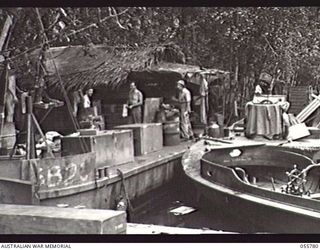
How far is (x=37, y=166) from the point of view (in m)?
1.97

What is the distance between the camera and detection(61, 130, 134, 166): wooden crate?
244cm

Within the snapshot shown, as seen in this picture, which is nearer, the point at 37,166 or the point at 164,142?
the point at 37,166

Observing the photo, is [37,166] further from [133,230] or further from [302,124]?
[302,124]

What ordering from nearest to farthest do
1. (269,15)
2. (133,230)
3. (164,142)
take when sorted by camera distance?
(133,230)
(269,15)
(164,142)

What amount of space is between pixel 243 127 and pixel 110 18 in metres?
1.49

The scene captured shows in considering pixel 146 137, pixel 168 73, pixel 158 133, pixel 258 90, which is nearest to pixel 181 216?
pixel 258 90

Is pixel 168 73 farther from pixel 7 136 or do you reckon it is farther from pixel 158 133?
pixel 7 136

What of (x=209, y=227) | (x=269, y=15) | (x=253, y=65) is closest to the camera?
(x=269, y=15)

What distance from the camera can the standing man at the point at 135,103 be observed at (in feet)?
11.9

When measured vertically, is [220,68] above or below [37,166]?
above

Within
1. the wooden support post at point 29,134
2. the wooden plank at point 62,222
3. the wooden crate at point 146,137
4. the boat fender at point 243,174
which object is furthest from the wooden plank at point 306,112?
the wooden plank at point 62,222

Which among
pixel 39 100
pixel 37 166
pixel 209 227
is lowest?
pixel 209 227

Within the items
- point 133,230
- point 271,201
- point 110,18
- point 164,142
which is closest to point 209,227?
point 271,201

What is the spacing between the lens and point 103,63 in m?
3.22
